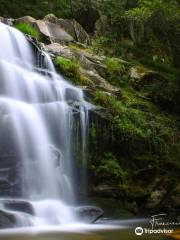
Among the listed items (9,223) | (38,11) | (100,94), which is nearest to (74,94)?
(100,94)

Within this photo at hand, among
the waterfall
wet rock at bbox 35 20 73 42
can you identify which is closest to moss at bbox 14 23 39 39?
wet rock at bbox 35 20 73 42

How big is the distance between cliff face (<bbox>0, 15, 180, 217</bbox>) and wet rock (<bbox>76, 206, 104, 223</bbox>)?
57.8 inches

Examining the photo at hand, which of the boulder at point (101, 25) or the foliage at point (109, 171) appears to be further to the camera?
the boulder at point (101, 25)

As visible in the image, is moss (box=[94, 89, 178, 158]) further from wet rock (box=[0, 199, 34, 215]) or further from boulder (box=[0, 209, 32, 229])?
boulder (box=[0, 209, 32, 229])

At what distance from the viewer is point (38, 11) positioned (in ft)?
76.6

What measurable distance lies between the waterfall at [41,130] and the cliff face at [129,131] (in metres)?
0.65

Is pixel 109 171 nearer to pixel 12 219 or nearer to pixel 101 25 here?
pixel 12 219

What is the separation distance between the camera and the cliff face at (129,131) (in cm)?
1236

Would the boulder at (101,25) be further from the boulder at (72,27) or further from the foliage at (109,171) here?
the foliage at (109,171)

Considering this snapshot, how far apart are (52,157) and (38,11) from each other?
13.7 metres

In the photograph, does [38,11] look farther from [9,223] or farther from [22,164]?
[9,223]

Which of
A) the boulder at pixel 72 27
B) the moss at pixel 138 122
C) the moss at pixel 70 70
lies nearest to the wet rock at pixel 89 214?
the moss at pixel 138 122

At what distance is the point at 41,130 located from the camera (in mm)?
11719

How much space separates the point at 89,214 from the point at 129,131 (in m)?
3.76
